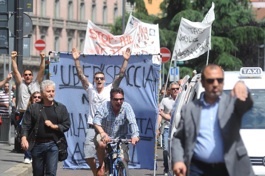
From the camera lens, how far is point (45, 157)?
44.2ft

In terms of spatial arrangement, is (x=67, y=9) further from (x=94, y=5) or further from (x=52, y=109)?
(x=52, y=109)

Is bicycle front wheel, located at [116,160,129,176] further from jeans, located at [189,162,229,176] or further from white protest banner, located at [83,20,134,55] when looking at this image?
white protest banner, located at [83,20,134,55]

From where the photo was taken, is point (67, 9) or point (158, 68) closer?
point (158, 68)

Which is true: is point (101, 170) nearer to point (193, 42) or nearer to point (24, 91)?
point (24, 91)

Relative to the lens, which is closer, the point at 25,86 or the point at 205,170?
the point at 205,170

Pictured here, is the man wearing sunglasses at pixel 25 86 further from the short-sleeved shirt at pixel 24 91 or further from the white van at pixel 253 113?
the white van at pixel 253 113

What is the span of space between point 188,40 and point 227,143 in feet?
66.8

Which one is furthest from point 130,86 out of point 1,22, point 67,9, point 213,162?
point 67,9

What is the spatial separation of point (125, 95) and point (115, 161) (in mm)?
3662

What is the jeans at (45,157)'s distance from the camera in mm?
13367

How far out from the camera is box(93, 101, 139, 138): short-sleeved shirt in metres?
13.6

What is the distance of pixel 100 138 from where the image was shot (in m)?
13.8

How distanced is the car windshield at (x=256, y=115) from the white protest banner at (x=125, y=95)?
337 cm

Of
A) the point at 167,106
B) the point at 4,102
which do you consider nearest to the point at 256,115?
the point at 167,106
